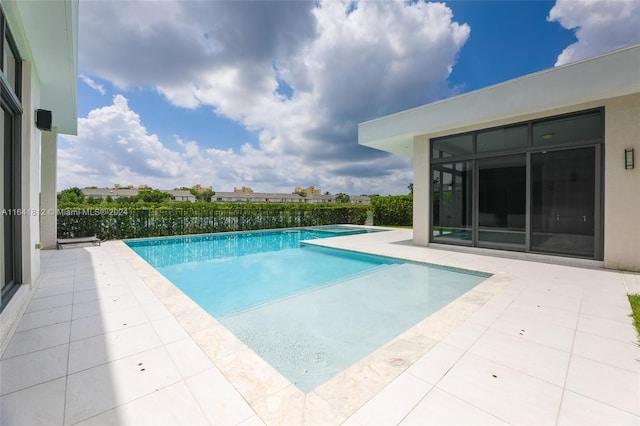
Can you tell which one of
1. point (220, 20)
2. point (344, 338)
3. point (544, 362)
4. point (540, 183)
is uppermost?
point (220, 20)

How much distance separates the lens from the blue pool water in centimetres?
312

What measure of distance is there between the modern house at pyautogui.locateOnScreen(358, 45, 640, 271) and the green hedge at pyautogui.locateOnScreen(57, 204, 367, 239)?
833 cm

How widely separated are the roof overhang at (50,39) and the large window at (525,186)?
29.2 ft

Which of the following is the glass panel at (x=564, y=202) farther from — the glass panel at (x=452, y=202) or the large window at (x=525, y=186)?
the glass panel at (x=452, y=202)

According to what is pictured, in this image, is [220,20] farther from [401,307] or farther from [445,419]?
[445,419]

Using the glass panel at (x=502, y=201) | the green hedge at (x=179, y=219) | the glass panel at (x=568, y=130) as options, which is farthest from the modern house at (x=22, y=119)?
the glass panel at (x=568, y=130)

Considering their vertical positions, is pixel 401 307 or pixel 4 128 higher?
pixel 4 128

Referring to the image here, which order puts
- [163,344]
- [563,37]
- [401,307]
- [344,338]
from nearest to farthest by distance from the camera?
[163,344]
[344,338]
[401,307]
[563,37]

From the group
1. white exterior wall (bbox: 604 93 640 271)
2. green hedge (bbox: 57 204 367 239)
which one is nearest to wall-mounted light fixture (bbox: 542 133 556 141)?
white exterior wall (bbox: 604 93 640 271)

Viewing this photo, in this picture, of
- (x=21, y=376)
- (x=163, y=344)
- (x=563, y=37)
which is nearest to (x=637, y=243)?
(x=563, y=37)

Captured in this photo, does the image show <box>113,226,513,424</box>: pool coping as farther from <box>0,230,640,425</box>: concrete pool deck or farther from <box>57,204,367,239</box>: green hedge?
<box>57,204,367,239</box>: green hedge

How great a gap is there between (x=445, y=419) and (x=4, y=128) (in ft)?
19.2

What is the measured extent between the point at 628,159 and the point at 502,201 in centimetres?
245

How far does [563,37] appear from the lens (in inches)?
329
